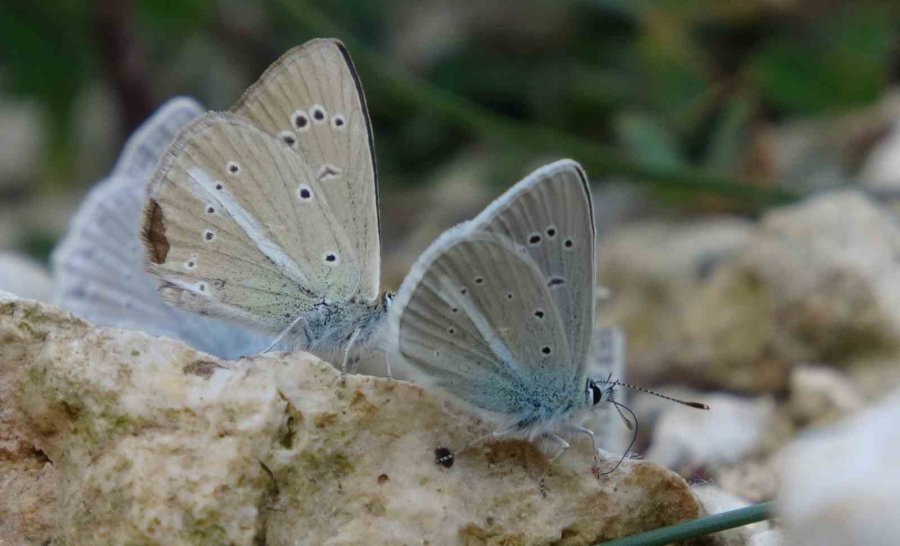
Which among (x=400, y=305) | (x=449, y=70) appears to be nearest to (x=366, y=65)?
(x=449, y=70)

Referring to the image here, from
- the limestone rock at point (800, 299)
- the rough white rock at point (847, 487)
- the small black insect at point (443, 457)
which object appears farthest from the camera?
the limestone rock at point (800, 299)

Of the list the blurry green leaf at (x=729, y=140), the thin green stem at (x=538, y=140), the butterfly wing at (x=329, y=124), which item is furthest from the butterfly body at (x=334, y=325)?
the blurry green leaf at (x=729, y=140)

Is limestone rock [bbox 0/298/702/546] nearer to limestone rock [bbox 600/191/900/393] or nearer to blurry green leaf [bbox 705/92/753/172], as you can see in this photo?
limestone rock [bbox 600/191/900/393]

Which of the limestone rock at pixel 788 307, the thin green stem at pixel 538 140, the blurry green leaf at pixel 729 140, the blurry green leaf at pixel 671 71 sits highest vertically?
the blurry green leaf at pixel 671 71

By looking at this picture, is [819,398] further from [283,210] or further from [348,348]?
[283,210]

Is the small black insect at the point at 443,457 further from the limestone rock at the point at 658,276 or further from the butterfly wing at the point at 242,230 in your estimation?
the limestone rock at the point at 658,276

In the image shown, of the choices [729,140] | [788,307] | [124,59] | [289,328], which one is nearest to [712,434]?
[788,307]

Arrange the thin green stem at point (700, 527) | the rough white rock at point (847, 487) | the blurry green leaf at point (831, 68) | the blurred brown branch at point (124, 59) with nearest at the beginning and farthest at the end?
1. the rough white rock at point (847, 487)
2. the thin green stem at point (700, 527)
3. the blurry green leaf at point (831, 68)
4. the blurred brown branch at point (124, 59)
